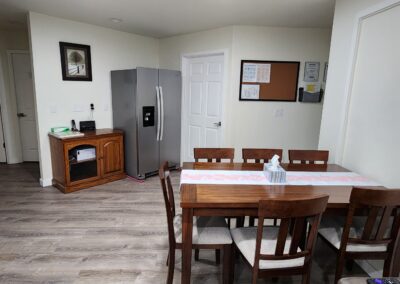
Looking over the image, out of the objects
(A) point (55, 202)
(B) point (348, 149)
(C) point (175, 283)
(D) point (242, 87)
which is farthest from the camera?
(D) point (242, 87)

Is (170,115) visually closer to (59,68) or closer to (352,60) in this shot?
(59,68)

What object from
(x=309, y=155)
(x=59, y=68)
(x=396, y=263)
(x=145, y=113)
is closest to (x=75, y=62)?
(x=59, y=68)

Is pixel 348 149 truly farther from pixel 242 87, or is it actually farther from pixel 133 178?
pixel 133 178

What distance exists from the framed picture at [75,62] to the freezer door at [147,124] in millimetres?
913

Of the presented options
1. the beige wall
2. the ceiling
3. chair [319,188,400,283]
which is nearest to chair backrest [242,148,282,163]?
chair [319,188,400,283]

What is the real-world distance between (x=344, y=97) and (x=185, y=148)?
9.66ft

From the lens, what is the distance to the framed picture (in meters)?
3.69

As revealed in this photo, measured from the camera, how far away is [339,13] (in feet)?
8.49

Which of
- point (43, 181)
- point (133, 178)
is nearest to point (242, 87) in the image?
point (133, 178)

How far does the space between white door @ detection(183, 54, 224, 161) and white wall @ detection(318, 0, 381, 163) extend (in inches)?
68.5

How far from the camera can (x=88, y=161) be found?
12.5ft

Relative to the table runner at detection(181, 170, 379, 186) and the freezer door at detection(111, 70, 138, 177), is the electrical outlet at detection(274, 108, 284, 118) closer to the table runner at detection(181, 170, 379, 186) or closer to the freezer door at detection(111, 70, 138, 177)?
the table runner at detection(181, 170, 379, 186)

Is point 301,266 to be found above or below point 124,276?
above

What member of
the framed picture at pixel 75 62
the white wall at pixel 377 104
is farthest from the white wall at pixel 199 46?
the white wall at pixel 377 104
